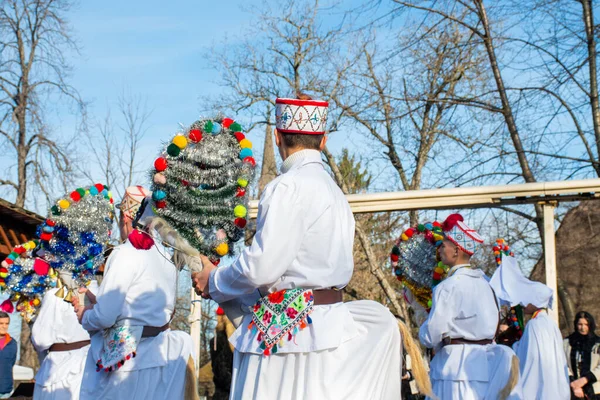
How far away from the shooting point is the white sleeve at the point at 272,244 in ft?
12.2

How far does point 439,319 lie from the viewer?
23.7 feet

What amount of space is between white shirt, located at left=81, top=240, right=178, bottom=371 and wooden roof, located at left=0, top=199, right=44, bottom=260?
6423 mm

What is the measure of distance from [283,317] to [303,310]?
100mm

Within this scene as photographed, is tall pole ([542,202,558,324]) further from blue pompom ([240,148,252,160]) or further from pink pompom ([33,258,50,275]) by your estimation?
blue pompom ([240,148,252,160])

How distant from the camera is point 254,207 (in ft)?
33.9

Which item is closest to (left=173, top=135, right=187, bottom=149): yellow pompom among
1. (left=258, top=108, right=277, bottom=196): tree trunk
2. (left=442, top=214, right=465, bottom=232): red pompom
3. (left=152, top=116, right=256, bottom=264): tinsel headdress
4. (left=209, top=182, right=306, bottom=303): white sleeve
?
(left=152, top=116, right=256, bottom=264): tinsel headdress

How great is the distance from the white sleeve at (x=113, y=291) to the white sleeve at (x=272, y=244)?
7.17 feet

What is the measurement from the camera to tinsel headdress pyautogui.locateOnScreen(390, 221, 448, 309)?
8.77 m

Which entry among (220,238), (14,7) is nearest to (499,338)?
(220,238)

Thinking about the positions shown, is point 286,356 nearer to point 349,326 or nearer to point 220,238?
point 349,326

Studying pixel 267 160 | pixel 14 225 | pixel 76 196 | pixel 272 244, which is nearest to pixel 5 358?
pixel 14 225

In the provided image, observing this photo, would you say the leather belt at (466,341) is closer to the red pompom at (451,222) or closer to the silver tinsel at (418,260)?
the red pompom at (451,222)

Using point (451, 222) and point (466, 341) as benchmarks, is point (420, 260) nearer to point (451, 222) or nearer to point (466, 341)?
point (451, 222)

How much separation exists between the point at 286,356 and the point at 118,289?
7.63 ft
